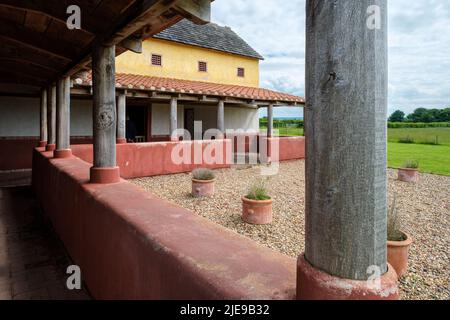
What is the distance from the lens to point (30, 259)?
427 centimetres

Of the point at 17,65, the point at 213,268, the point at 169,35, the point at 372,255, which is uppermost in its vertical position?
the point at 169,35

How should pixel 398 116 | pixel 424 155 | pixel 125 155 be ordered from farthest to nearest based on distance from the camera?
1. pixel 398 116
2. pixel 424 155
3. pixel 125 155

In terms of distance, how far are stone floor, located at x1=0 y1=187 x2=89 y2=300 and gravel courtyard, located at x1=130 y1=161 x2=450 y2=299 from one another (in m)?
2.48

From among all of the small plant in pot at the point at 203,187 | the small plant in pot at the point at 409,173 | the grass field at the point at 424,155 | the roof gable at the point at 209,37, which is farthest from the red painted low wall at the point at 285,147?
the roof gable at the point at 209,37

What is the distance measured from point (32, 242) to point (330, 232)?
5.37 metres

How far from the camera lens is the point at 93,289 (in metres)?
3.09

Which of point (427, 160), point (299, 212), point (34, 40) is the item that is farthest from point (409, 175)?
point (34, 40)

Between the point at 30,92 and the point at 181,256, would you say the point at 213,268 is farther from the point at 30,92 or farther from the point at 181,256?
the point at 30,92

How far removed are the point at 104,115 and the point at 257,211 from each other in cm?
294

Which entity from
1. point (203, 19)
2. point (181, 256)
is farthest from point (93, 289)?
point (203, 19)

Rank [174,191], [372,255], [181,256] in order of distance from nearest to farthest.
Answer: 1. [372,255]
2. [181,256]
3. [174,191]

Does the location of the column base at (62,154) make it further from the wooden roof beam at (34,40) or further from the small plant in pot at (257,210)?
the small plant in pot at (257,210)

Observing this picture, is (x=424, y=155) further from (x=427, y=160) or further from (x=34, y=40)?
(x=34, y=40)

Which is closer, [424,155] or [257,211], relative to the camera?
[257,211]
